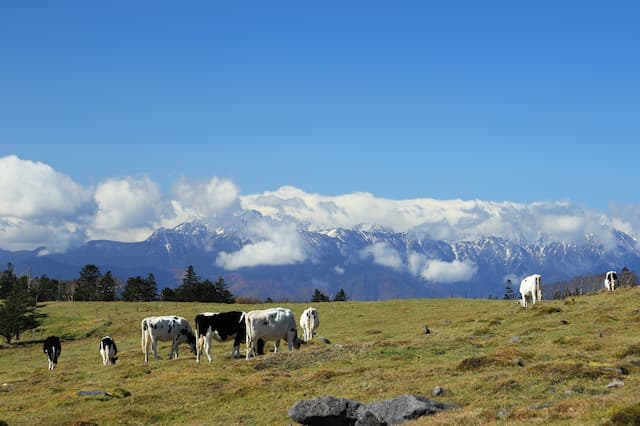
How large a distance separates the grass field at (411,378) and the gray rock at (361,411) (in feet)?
3.31

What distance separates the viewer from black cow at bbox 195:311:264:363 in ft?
132

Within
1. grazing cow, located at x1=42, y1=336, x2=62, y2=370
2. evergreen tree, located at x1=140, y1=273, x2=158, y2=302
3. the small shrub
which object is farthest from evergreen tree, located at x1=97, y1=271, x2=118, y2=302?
the small shrub

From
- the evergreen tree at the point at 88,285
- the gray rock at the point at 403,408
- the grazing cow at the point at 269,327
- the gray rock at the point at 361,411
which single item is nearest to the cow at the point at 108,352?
the grazing cow at the point at 269,327

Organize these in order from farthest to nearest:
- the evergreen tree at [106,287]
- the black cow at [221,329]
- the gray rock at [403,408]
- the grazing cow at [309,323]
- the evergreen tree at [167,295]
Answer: the evergreen tree at [106,287], the evergreen tree at [167,295], the grazing cow at [309,323], the black cow at [221,329], the gray rock at [403,408]

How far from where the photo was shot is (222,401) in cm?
2686

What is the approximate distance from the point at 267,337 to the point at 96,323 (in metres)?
49.3

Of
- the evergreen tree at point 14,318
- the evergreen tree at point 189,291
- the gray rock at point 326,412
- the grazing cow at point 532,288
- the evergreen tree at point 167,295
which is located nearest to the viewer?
the gray rock at point 326,412

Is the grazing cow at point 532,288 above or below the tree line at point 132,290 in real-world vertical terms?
below

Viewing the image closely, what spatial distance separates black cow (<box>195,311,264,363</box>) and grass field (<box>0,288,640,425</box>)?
2236 mm

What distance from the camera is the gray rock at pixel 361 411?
64.6 feet

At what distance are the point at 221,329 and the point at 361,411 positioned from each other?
71.5 ft

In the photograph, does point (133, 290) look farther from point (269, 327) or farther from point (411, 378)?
point (411, 378)

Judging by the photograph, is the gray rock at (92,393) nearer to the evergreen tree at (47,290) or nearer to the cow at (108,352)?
the cow at (108,352)

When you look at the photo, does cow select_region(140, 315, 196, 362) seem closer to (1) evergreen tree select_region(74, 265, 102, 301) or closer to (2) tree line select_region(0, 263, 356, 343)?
(2) tree line select_region(0, 263, 356, 343)
